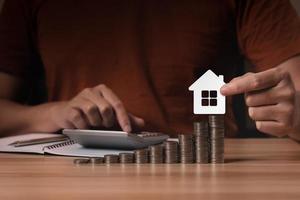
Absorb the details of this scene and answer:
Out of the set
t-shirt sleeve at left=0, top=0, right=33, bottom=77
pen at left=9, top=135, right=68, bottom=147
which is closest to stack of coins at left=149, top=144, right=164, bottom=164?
pen at left=9, top=135, right=68, bottom=147

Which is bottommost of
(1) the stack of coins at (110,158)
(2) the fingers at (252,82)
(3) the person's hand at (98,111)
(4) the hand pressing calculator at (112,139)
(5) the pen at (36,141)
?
(1) the stack of coins at (110,158)

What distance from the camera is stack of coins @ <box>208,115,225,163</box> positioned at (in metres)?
0.64

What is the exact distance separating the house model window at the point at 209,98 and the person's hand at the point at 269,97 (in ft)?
0.04

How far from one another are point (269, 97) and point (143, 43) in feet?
1.81

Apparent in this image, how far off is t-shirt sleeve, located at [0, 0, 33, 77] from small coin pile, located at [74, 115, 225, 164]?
61 centimetres

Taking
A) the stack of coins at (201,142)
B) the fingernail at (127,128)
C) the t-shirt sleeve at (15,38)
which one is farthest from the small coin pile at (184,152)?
the t-shirt sleeve at (15,38)

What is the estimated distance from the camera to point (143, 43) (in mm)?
1227

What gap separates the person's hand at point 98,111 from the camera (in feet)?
2.80

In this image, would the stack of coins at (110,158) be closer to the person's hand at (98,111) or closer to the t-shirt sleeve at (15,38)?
the person's hand at (98,111)

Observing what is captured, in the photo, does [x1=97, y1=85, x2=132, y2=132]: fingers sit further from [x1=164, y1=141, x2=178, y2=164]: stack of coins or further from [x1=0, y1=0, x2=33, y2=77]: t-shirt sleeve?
[x1=0, y1=0, x2=33, y2=77]: t-shirt sleeve

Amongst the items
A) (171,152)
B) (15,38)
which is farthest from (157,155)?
(15,38)

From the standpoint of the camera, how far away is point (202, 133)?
25.6 inches

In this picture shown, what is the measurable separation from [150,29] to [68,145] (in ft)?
1.56

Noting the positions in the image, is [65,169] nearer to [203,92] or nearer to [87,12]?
[203,92]
